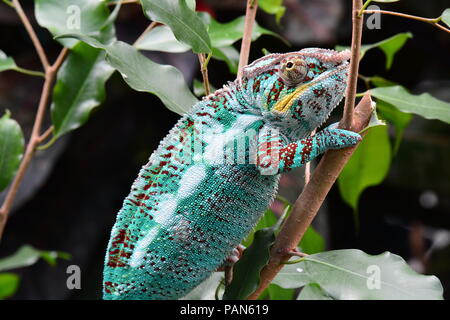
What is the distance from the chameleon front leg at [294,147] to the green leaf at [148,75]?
0.20 m

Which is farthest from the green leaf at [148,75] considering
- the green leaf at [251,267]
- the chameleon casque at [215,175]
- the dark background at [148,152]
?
the dark background at [148,152]

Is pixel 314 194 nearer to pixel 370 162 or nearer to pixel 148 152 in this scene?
pixel 370 162

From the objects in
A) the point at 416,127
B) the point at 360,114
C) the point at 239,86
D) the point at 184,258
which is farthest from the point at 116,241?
the point at 416,127

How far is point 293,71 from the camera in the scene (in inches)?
40.9

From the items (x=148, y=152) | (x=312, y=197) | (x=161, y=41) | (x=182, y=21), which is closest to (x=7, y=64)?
(x=161, y=41)

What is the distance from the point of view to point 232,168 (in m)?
1.07

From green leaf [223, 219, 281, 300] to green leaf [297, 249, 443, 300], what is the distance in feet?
0.26

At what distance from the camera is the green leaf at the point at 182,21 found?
3.24ft

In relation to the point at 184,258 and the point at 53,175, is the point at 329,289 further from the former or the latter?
the point at 53,175

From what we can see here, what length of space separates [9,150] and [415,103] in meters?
0.99

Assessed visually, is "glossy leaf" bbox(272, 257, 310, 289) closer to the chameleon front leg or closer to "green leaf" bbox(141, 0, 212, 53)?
the chameleon front leg

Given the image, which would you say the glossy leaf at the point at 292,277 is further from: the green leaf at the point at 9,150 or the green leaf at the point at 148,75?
the green leaf at the point at 9,150

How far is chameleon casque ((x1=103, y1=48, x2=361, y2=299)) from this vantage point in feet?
3.48
